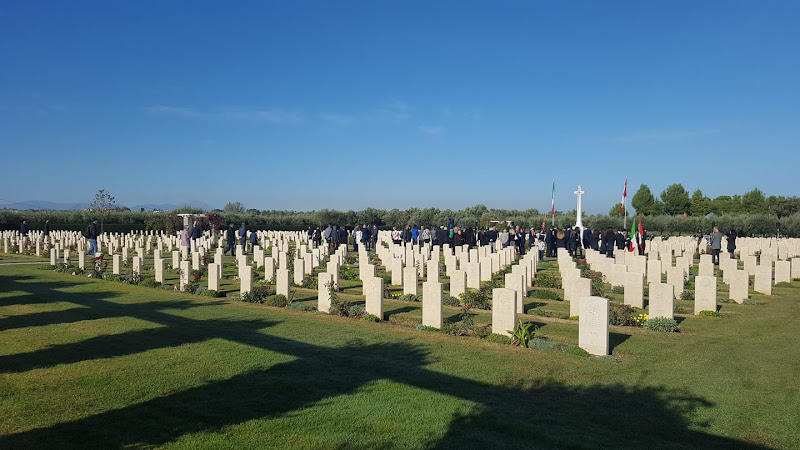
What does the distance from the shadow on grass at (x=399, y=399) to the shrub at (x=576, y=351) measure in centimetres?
161

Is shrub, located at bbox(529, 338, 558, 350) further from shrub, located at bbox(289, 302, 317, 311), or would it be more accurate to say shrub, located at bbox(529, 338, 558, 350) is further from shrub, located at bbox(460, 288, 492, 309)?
shrub, located at bbox(289, 302, 317, 311)

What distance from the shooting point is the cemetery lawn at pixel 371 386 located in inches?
221

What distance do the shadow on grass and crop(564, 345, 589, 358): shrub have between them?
5.27 feet

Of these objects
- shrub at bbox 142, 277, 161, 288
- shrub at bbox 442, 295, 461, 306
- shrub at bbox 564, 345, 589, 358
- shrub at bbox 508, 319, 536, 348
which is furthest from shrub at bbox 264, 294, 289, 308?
shrub at bbox 564, 345, 589, 358

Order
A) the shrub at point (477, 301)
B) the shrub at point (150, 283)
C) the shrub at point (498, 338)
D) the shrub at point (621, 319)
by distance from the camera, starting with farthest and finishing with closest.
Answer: the shrub at point (150, 283) < the shrub at point (477, 301) < the shrub at point (621, 319) < the shrub at point (498, 338)

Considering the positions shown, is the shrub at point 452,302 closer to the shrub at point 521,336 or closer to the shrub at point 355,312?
the shrub at point 355,312

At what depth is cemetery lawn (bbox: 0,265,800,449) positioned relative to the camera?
560 cm

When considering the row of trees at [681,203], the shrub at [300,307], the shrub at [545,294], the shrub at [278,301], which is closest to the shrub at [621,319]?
the shrub at [545,294]

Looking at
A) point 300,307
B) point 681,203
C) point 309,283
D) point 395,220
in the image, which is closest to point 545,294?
point 300,307

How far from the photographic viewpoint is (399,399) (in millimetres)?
6672

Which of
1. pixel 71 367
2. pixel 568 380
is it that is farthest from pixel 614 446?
pixel 71 367

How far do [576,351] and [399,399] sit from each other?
12.6 ft

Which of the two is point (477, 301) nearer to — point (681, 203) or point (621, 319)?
point (621, 319)

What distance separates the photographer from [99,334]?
1021 cm
